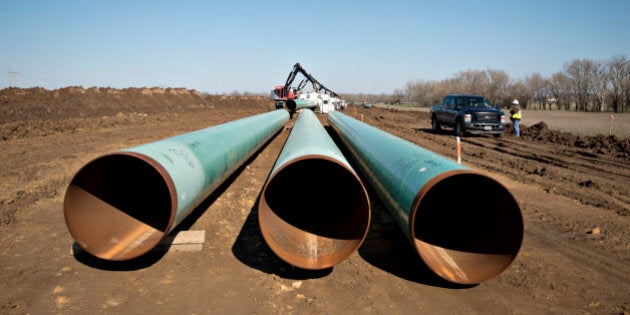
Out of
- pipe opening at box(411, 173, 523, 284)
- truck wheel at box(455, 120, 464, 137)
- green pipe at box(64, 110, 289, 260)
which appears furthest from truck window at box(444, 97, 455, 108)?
green pipe at box(64, 110, 289, 260)

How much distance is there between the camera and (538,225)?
582 cm

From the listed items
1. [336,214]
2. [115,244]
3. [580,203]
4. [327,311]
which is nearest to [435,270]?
[327,311]

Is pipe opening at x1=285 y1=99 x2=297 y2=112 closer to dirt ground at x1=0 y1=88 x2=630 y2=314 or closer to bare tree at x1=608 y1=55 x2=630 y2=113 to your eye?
dirt ground at x1=0 y1=88 x2=630 y2=314

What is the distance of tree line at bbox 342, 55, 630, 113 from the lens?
2511 inches

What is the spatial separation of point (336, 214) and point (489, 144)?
451 inches

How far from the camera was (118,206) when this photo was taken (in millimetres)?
4781

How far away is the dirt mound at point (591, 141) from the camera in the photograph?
1203cm

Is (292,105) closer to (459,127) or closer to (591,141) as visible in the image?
(459,127)

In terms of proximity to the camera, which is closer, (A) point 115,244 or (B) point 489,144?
(A) point 115,244

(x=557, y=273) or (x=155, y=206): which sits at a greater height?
(x=155, y=206)

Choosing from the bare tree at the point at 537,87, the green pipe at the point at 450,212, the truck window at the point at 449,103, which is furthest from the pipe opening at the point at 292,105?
the bare tree at the point at 537,87

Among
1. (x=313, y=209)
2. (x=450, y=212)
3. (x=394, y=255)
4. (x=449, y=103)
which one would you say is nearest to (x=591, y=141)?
(x=449, y=103)

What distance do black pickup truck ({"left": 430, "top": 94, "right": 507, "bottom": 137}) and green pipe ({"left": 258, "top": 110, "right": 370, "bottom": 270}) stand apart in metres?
11.7

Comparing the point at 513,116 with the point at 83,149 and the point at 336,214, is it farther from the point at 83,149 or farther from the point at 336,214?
the point at 83,149
